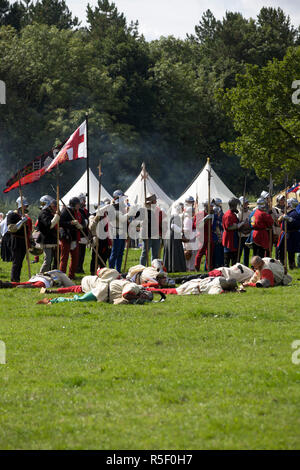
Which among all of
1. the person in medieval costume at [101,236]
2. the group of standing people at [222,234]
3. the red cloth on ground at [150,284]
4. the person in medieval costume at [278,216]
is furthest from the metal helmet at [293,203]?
the red cloth on ground at [150,284]

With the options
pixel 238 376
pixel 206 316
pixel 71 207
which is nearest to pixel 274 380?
pixel 238 376

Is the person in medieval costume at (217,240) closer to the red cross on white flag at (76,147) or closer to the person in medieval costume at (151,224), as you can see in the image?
the person in medieval costume at (151,224)

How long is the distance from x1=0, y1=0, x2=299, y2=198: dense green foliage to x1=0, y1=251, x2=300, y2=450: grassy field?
1487 inches

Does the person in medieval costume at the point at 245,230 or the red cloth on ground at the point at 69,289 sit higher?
the person in medieval costume at the point at 245,230

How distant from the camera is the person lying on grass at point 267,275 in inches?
519

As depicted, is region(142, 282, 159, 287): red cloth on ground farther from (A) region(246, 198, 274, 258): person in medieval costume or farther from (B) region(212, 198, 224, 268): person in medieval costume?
(B) region(212, 198, 224, 268): person in medieval costume

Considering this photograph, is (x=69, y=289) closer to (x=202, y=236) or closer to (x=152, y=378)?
(x=202, y=236)

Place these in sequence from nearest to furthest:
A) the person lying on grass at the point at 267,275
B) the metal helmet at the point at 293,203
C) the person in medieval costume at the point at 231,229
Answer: the person lying on grass at the point at 267,275 < the person in medieval costume at the point at 231,229 < the metal helmet at the point at 293,203

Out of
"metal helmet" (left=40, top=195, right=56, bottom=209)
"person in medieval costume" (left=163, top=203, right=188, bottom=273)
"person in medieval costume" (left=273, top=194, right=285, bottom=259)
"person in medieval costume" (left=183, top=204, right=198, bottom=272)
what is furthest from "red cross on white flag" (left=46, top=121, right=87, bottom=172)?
"person in medieval costume" (left=273, top=194, right=285, bottom=259)

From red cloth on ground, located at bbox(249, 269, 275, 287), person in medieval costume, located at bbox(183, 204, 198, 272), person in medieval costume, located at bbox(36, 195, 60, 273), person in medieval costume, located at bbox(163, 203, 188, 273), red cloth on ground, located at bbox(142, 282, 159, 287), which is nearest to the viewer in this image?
red cloth on ground, located at bbox(249, 269, 275, 287)

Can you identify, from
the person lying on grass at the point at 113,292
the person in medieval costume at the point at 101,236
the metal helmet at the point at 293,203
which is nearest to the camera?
the person lying on grass at the point at 113,292

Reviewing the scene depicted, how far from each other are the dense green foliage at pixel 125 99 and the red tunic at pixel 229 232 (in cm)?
3070

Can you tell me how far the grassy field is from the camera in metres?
5.45

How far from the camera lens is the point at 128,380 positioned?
698 cm
